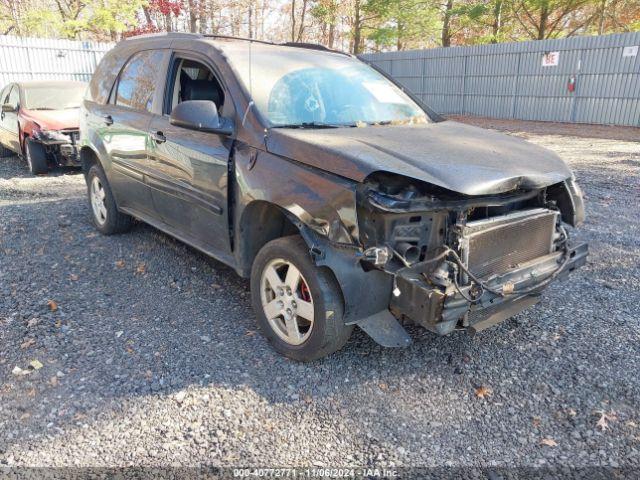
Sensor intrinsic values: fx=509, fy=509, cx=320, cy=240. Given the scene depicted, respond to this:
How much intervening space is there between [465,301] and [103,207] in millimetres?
4282

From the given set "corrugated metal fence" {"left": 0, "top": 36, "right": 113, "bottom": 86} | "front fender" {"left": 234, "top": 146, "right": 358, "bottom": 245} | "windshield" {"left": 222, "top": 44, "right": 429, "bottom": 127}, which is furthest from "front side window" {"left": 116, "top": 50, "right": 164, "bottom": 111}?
"corrugated metal fence" {"left": 0, "top": 36, "right": 113, "bottom": 86}

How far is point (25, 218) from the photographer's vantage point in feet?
20.2

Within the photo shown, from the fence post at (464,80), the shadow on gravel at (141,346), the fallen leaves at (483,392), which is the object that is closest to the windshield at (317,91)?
the shadow on gravel at (141,346)

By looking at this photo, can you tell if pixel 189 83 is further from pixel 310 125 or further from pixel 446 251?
pixel 446 251

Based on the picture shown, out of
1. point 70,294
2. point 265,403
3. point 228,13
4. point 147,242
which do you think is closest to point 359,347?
point 265,403

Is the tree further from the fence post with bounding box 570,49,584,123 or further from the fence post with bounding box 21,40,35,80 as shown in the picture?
the fence post with bounding box 21,40,35,80

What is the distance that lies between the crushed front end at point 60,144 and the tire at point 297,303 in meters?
6.94

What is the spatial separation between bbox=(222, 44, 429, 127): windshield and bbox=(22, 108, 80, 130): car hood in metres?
6.41

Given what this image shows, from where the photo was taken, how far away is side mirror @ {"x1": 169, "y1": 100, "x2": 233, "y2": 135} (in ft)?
10.9

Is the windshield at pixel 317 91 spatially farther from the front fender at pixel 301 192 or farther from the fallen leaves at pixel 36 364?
the fallen leaves at pixel 36 364

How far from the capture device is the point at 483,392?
290 centimetres

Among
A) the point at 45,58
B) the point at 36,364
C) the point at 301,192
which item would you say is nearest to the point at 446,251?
the point at 301,192

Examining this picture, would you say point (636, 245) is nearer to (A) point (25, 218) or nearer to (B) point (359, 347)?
(B) point (359, 347)

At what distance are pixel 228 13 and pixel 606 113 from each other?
23.2m
